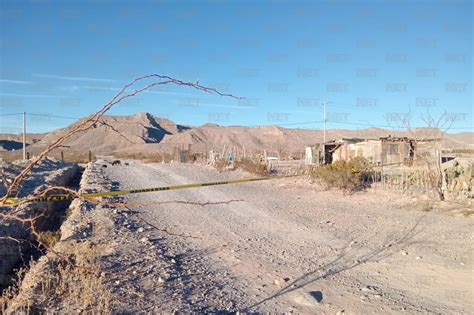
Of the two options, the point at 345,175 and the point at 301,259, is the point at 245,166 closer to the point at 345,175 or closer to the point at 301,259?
the point at 345,175

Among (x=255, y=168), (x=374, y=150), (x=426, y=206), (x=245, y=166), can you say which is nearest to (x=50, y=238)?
(x=426, y=206)

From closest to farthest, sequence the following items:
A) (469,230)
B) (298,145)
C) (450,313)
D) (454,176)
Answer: (450,313) < (469,230) < (454,176) < (298,145)

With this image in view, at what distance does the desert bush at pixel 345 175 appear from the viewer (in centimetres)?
1667

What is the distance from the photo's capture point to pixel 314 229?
10805mm

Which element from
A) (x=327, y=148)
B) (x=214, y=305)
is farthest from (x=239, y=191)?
(x=327, y=148)

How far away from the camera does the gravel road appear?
18.9 feet

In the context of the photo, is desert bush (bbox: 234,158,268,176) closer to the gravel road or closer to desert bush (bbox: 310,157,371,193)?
desert bush (bbox: 310,157,371,193)

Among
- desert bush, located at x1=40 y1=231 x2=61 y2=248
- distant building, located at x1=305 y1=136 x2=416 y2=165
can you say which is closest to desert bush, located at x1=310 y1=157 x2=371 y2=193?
distant building, located at x1=305 y1=136 x2=416 y2=165

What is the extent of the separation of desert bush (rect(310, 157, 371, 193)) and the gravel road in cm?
257

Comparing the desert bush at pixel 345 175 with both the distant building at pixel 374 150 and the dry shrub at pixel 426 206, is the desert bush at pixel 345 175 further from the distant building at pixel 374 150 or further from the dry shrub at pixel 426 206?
the distant building at pixel 374 150

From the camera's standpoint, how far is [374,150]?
28422mm

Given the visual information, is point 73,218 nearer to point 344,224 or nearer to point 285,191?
point 344,224

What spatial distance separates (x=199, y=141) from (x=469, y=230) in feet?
370

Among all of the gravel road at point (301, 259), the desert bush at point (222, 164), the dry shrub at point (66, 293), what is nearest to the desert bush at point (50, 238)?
the gravel road at point (301, 259)
